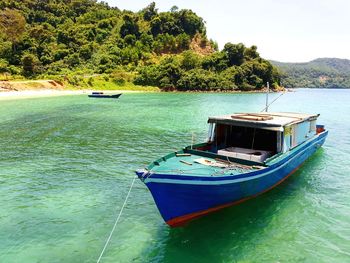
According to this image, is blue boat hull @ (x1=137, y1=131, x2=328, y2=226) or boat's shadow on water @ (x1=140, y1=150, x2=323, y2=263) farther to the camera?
blue boat hull @ (x1=137, y1=131, x2=328, y2=226)

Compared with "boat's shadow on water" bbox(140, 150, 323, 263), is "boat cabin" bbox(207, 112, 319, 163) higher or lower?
higher

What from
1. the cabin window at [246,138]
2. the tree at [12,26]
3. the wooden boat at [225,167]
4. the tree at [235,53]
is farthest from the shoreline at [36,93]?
the tree at [235,53]

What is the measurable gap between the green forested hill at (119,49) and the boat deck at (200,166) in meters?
84.6

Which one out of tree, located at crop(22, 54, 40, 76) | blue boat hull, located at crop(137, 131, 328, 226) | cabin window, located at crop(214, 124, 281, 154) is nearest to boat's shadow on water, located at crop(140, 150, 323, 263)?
blue boat hull, located at crop(137, 131, 328, 226)

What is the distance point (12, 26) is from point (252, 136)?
106026 mm

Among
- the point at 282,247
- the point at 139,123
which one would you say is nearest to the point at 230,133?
the point at 282,247

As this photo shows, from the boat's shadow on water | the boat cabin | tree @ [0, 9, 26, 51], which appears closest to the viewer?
the boat's shadow on water

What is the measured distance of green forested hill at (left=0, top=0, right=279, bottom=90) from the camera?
99.0 m

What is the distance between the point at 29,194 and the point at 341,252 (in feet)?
43.7

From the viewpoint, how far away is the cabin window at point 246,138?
1598 centimetres

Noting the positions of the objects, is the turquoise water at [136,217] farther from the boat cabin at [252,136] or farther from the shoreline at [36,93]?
the shoreline at [36,93]

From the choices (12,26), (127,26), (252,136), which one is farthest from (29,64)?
(252,136)

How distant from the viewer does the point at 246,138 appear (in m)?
16.4

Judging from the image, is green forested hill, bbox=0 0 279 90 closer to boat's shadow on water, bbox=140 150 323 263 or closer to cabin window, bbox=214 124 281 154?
cabin window, bbox=214 124 281 154
